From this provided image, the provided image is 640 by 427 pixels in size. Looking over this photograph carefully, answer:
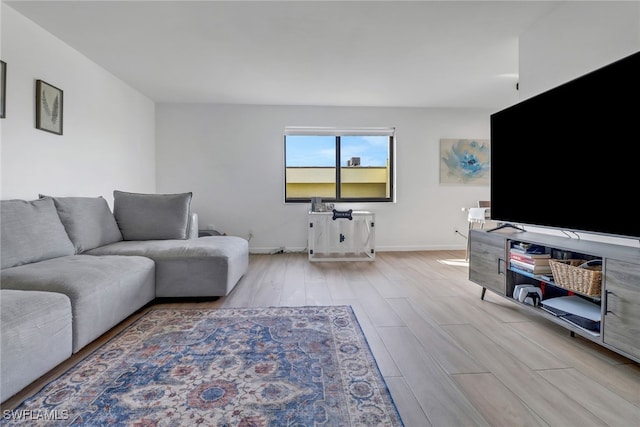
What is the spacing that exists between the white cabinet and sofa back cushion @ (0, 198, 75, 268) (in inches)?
104

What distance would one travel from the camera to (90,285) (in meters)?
1.78

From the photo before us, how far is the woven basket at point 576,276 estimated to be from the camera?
1.70m

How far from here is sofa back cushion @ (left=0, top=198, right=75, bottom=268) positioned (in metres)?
A: 1.96

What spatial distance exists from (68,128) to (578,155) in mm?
4149

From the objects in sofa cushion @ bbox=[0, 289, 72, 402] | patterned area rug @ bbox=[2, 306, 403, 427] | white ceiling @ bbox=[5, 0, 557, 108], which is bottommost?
patterned area rug @ bbox=[2, 306, 403, 427]

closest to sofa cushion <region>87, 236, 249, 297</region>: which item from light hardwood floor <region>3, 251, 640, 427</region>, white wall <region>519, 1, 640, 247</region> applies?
light hardwood floor <region>3, 251, 640, 427</region>

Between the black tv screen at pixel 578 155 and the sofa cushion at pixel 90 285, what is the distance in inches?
111

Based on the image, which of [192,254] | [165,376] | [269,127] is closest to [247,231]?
[269,127]

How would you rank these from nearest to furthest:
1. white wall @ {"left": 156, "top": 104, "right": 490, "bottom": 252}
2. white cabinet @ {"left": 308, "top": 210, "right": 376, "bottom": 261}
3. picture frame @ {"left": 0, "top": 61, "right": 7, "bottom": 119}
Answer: picture frame @ {"left": 0, "top": 61, "right": 7, "bottom": 119} → white cabinet @ {"left": 308, "top": 210, "right": 376, "bottom": 261} → white wall @ {"left": 156, "top": 104, "right": 490, "bottom": 252}

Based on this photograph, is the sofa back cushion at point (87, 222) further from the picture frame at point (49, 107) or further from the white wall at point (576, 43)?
the white wall at point (576, 43)

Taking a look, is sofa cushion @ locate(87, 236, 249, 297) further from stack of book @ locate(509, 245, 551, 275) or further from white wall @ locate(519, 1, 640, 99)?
white wall @ locate(519, 1, 640, 99)

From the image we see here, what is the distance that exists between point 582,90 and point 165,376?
2.72 metres

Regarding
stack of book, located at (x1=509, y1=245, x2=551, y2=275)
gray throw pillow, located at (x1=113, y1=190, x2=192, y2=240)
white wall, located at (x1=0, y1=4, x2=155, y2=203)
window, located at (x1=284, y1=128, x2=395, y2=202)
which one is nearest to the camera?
stack of book, located at (x1=509, y1=245, x2=551, y2=275)

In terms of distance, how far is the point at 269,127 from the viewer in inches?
193
